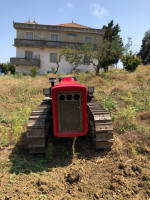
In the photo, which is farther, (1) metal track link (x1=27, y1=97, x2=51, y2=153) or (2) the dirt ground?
(1) metal track link (x1=27, y1=97, x2=51, y2=153)

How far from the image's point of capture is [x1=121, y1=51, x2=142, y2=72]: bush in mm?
14530

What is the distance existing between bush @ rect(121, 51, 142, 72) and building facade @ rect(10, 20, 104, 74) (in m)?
7.45

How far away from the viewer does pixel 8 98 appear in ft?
26.3

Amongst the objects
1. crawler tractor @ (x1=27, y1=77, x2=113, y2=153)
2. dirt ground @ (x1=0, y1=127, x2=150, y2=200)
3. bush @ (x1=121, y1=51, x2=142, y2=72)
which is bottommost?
dirt ground @ (x1=0, y1=127, x2=150, y2=200)

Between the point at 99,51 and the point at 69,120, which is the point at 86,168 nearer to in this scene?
the point at 69,120

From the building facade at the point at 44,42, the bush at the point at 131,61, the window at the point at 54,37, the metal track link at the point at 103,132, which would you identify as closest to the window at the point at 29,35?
the building facade at the point at 44,42

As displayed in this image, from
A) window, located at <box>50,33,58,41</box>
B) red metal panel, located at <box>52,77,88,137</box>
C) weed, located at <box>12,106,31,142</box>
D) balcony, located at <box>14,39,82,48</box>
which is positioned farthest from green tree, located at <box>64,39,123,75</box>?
red metal panel, located at <box>52,77,88,137</box>

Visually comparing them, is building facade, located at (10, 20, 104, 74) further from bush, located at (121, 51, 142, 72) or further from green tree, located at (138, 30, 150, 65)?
green tree, located at (138, 30, 150, 65)

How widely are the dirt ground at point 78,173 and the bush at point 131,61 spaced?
11800 millimetres

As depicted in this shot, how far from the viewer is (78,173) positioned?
107 inches

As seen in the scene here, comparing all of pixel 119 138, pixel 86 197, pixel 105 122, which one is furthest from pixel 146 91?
pixel 86 197

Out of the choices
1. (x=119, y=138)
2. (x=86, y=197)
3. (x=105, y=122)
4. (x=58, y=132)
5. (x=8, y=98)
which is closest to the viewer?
(x=86, y=197)

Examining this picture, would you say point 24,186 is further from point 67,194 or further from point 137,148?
point 137,148

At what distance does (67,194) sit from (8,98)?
6500 millimetres
